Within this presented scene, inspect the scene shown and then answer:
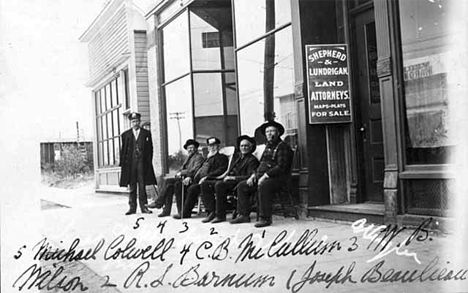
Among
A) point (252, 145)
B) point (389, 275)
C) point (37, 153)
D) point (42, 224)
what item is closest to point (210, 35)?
point (252, 145)

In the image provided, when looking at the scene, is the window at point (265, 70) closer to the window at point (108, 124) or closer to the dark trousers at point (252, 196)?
the dark trousers at point (252, 196)

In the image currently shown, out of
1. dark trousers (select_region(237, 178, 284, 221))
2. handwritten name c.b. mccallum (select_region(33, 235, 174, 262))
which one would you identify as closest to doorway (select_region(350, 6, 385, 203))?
dark trousers (select_region(237, 178, 284, 221))

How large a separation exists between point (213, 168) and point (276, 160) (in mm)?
726

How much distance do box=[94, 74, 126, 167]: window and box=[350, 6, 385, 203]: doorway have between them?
2215mm

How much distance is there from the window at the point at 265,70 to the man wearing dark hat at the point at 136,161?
52 cm

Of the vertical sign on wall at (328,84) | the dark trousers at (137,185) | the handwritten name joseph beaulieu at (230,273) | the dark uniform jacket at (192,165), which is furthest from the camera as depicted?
the vertical sign on wall at (328,84)

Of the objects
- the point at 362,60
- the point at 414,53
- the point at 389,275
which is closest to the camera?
the point at 389,275

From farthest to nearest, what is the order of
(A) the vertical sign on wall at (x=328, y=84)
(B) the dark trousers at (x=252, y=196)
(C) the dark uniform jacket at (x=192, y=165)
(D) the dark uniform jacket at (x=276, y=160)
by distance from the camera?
(A) the vertical sign on wall at (x=328, y=84) < (D) the dark uniform jacket at (x=276, y=160) < (B) the dark trousers at (x=252, y=196) < (C) the dark uniform jacket at (x=192, y=165)

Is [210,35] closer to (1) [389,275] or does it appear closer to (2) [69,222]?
(2) [69,222]

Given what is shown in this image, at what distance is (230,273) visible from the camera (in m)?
2.43

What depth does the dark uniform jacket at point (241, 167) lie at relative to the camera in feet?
9.13

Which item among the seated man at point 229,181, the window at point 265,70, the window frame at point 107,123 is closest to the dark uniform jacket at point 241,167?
the seated man at point 229,181

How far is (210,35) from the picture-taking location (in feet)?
9.13

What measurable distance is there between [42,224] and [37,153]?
12.3 inches
